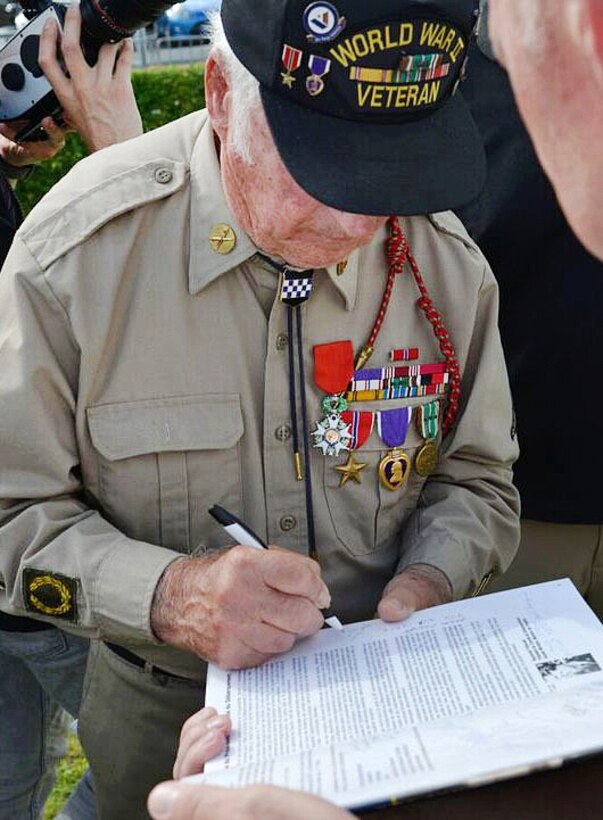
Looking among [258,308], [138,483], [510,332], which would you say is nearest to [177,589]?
[138,483]

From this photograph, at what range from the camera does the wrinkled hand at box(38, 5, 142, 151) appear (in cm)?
225

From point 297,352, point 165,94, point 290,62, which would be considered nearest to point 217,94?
point 290,62

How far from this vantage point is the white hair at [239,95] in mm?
1571

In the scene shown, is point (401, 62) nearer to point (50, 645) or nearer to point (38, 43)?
point (38, 43)

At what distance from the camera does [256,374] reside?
1.80m

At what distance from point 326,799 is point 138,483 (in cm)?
72

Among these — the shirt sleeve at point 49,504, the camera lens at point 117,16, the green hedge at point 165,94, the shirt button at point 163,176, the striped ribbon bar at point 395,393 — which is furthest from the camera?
the green hedge at point 165,94

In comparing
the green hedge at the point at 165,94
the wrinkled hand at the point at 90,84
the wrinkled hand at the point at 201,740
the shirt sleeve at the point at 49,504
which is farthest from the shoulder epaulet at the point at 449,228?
the green hedge at the point at 165,94

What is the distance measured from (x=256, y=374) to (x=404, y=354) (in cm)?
28

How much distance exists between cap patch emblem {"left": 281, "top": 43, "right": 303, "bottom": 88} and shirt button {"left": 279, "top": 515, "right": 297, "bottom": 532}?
2.38 feet

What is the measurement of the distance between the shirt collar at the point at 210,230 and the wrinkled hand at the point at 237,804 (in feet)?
2.71

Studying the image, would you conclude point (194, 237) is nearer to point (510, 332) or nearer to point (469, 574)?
point (469, 574)

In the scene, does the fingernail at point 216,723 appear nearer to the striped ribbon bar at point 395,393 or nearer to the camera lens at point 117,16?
the striped ribbon bar at point 395,393

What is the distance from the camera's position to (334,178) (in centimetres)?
154
